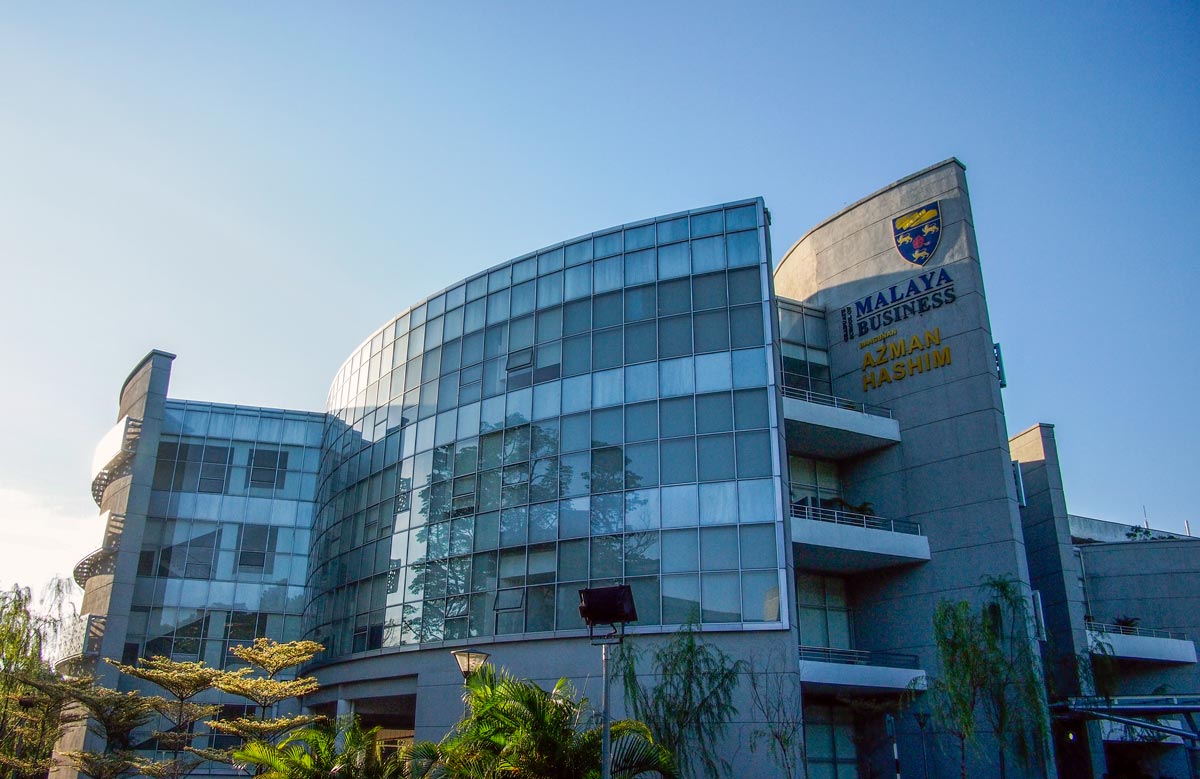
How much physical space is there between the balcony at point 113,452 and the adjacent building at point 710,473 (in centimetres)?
1026

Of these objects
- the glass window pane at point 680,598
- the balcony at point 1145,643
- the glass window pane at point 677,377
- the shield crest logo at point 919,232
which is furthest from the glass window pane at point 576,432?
the balcony at point 1145,643

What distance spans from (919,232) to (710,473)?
13.1m

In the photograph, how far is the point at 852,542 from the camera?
30344mm

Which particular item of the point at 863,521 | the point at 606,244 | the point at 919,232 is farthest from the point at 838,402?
the point at 606,244

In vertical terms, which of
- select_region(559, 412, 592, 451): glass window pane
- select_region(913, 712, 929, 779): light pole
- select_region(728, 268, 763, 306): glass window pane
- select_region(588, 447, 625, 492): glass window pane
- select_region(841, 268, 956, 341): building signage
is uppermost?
select_region(841, 268, 956, 341): building signage

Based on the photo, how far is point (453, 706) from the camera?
1224 inches

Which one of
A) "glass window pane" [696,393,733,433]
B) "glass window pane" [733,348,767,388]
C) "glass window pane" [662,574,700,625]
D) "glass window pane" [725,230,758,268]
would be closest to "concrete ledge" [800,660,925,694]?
"glass window pane" [662,574,700,625]

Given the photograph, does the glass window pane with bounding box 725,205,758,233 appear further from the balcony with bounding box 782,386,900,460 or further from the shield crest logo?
the shield crest logo

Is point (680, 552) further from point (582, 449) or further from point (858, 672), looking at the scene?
point (858, 672)

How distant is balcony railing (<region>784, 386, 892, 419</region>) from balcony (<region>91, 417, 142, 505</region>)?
105 ft

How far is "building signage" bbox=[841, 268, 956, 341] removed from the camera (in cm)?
3372

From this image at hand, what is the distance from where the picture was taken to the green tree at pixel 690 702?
83.5ft

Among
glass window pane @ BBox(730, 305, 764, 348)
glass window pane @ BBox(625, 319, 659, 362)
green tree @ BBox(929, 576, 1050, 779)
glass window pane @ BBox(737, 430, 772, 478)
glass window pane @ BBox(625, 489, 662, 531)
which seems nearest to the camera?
green tree @ BBox(929, 576, 1050, 779)

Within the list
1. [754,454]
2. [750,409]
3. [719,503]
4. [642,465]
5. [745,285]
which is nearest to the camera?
[719,503]
